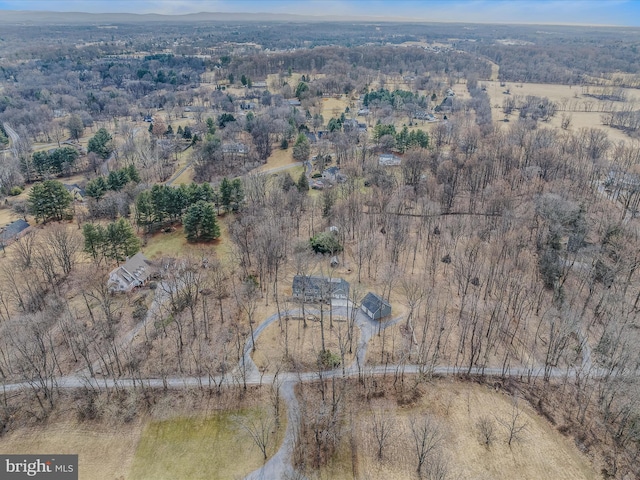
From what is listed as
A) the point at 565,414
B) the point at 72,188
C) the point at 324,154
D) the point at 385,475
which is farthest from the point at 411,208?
the point at 72,188

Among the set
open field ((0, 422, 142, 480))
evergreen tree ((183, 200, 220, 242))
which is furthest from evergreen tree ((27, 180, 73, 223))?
open field ((0, 422, 142, 480))

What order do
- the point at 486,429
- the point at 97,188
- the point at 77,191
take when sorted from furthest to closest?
1. the point at 77,191
2. the point at 97,188
3. the point at 486,429

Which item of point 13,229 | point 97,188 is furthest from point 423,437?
point 97,188

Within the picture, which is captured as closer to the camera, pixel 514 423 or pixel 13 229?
pixel 514 423

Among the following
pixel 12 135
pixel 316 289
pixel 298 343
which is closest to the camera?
pixel 298 343

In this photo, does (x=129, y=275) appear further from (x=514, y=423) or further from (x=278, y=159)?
(x=278, y=159)

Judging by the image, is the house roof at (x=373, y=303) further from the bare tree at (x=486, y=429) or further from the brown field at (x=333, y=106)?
the brown field at (x=333, y=106)

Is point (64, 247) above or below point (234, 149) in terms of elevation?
below

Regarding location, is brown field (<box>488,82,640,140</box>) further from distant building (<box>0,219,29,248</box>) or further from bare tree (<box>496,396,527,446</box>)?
distant building (<box>0,219,29,248</box>)
